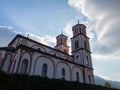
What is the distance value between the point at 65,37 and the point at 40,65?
24137 millimetres

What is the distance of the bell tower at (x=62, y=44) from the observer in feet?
137

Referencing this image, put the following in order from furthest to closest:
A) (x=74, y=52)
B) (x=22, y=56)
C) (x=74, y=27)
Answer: (x=74, y=27) < (x=74, y=52) < (x=22, y=56)

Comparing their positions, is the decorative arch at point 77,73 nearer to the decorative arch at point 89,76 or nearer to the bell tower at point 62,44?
the decorative arch at point 89,76

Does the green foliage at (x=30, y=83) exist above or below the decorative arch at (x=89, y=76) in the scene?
below

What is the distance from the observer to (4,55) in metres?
23.1

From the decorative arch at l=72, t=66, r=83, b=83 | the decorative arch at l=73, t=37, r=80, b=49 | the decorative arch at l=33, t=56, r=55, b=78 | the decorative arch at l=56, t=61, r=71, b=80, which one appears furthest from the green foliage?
the decorative arch at l=73, t=37, r=80, b=49

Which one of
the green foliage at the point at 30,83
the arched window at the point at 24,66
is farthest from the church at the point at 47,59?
the green foliage at the point at 30,83

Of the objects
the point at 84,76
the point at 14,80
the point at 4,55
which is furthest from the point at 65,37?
the point at 14,80

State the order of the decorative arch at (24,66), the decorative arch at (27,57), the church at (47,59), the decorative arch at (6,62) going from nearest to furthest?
the decorative arch at (24,66), the decorative arch at (27,57), the church at (47,59), the decorative arch at (6,62)

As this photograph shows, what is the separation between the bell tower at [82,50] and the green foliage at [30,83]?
54.9 feet

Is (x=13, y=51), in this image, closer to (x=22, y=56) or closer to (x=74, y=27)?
(x=22, y=56)

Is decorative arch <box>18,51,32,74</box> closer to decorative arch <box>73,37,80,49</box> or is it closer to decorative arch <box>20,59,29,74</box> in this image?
decorative arch <box>20,59,29,74</box>

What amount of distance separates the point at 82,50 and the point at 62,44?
9.88 meters

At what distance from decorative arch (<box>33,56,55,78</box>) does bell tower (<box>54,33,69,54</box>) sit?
16.8 meters
